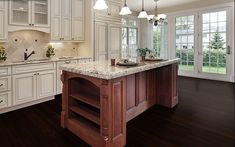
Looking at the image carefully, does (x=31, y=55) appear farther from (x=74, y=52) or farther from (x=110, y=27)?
(x=110, y=27)

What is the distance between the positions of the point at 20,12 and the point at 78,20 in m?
1.48

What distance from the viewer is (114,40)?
5.54 metres

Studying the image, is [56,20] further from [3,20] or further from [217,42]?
[217,42]

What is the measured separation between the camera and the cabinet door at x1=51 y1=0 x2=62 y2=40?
4.20m

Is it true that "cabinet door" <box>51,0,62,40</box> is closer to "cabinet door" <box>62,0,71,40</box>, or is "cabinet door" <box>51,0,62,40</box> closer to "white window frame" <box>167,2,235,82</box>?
"cabinet door" <box>62,0,71,40</box>

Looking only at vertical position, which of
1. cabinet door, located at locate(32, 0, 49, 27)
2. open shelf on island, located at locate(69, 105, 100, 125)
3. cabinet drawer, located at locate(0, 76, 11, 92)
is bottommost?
open shelf on island, located at locate(69, 105, 100, 125)

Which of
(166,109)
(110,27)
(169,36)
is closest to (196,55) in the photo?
(169,36)

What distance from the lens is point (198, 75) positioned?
6617 mm

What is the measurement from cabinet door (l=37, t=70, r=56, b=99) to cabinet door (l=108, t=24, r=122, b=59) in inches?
79.8

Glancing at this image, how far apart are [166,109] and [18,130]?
2535 millimetres

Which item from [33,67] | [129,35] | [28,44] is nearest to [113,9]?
[129,35]

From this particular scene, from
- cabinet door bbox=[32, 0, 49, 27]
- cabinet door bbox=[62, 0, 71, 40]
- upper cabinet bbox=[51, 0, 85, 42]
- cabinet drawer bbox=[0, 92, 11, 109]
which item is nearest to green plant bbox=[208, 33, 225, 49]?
upper cabinet bbox=[51, 0, 85, 42]

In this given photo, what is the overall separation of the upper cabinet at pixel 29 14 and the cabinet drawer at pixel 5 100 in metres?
1.32

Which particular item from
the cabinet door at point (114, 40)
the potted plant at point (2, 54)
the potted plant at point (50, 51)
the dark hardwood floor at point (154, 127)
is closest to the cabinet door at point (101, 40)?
the cabinet door at point (114, 40)
